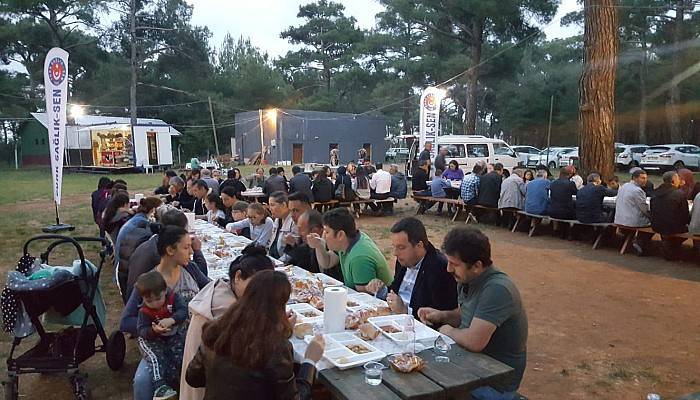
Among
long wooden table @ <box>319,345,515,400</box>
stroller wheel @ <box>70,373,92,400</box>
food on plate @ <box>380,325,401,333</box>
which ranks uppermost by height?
food on plate @ <box>380,325,401,333</box>

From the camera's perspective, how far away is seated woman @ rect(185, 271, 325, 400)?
1856 mm

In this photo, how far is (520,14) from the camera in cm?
2284

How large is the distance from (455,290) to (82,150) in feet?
95.4

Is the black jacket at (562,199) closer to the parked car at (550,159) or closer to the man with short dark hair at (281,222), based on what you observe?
the man with short dark hair at (281,222)

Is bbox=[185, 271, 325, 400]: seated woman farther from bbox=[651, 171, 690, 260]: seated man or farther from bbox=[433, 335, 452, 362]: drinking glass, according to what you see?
bbox=[651, 171, 690, 260]: seated man

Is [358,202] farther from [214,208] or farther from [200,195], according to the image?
[214,208]

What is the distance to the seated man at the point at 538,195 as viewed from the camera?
9250 mm

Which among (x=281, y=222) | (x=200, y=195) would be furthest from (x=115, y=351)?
(x=200, y=195)

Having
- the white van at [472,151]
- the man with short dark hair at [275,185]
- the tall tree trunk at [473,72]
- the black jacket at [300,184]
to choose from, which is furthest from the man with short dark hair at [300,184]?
the tall tree trunk at [473,72]

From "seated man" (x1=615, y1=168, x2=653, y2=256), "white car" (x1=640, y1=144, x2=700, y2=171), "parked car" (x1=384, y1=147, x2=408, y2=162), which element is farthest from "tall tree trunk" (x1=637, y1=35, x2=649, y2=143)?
"seated man" (x1=615, y1=168, x2=653, y2=256)

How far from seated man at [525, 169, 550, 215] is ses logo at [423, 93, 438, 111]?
304 inches

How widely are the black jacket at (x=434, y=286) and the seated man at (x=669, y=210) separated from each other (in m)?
5.36

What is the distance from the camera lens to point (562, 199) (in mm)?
8820

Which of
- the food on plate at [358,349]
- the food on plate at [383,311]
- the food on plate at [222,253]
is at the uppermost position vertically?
the food on plate at [222,253]
